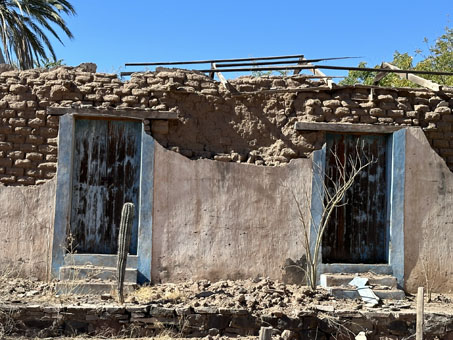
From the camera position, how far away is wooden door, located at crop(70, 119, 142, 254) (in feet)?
23.2

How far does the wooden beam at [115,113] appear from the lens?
6977mm

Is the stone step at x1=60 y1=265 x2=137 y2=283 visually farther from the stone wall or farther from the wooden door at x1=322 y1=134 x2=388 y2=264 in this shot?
the wooden door at x1=322 y1=134 x2=388 y2=264

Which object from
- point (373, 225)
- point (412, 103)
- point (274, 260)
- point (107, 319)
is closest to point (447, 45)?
point (412, 103)

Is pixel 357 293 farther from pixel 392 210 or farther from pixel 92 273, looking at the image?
pixel 92 273

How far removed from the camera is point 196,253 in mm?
7055

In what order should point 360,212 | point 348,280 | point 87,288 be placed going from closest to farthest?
point 87,288
point 348,280
point 360,212

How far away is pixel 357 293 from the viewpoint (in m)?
6.85

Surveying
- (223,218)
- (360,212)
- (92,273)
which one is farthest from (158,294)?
(360,212)

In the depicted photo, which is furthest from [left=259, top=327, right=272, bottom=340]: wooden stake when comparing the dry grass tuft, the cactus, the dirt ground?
the cactus

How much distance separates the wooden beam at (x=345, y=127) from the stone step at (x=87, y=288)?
3302 mm

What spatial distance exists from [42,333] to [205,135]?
337 cm

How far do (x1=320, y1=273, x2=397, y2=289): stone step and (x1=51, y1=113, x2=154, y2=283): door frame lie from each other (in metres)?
2.46

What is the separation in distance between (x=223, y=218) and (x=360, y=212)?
2067 mm

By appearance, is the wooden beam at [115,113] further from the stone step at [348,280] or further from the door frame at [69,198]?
the stone step at [348,280]
